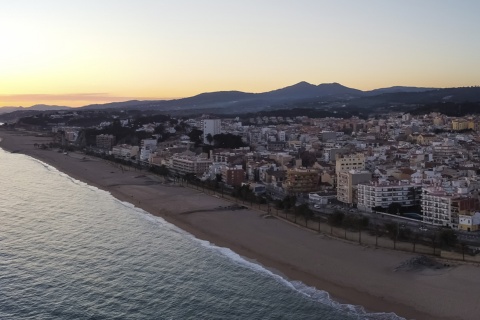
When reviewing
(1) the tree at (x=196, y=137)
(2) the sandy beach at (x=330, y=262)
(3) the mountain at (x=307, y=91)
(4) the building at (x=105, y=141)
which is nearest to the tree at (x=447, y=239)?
(2) the sandy beach at (x=330, y=262)

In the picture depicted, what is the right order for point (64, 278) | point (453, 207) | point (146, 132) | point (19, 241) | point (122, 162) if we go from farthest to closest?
point (146, 132), point (122, 162), point (453, 207), point (19, 241), point (64, 278)

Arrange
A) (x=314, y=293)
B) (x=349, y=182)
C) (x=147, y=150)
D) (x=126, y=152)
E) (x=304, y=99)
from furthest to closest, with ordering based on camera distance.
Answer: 1. (x=304, y=99)
2. (x=126, y=152)
3. (x=147, y=150)
4. (x=349, y=182)
5. (x=314, y=293)

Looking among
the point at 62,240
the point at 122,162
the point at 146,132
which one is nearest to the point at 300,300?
the point at 62,240

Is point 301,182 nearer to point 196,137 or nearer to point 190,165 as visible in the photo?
point 190,165

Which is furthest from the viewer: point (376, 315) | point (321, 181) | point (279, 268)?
point (321, 181)

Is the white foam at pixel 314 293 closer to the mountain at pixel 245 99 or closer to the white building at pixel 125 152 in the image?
the white building at pixel 125 152

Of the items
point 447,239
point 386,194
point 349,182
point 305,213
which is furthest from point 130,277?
point 349,182

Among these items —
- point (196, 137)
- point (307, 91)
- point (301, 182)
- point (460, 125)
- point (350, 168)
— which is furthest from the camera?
point (307, 91)

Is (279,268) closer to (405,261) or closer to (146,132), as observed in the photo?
(405,261)
